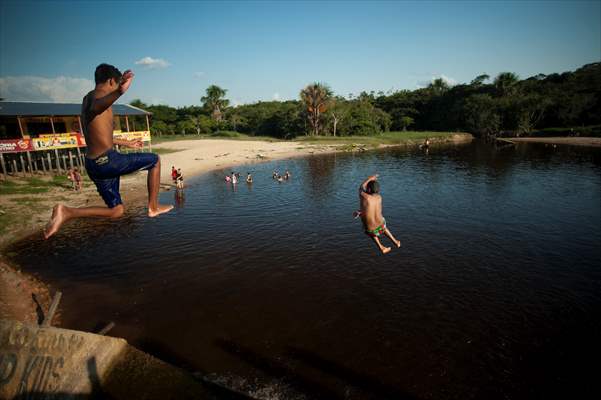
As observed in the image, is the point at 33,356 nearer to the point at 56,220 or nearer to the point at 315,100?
the point at 56,220

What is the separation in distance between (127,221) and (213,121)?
270ft

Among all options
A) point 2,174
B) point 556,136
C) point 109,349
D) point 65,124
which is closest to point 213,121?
point 65,124

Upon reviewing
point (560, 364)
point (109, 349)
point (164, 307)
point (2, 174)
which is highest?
point (2, 174)

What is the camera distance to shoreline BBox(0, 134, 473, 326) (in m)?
11.5

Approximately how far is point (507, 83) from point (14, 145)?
98.7m

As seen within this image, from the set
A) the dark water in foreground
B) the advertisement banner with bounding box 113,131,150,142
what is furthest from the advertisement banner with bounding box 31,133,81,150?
the dark water in foreground

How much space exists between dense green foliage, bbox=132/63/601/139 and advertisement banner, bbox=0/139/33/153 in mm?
57675

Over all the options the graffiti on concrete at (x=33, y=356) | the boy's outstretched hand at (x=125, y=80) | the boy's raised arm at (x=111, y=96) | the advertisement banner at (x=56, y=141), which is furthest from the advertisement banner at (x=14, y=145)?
the boy's outstretched hand at (x=125, y=80)

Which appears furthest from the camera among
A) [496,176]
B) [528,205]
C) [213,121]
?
[213,121]

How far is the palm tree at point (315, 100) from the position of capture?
2940 inches

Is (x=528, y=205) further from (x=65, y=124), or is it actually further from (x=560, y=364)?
(x=65, y=124)

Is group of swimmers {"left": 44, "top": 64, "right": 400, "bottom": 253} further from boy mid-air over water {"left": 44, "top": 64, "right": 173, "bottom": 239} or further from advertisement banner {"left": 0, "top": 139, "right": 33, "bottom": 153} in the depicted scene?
advertisement banner {"left": 0, "top": 139, "right": 33, "bottom": 153}

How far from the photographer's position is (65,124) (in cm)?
3312

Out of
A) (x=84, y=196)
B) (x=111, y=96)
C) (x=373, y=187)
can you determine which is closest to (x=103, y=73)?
(x=111, y=96)
